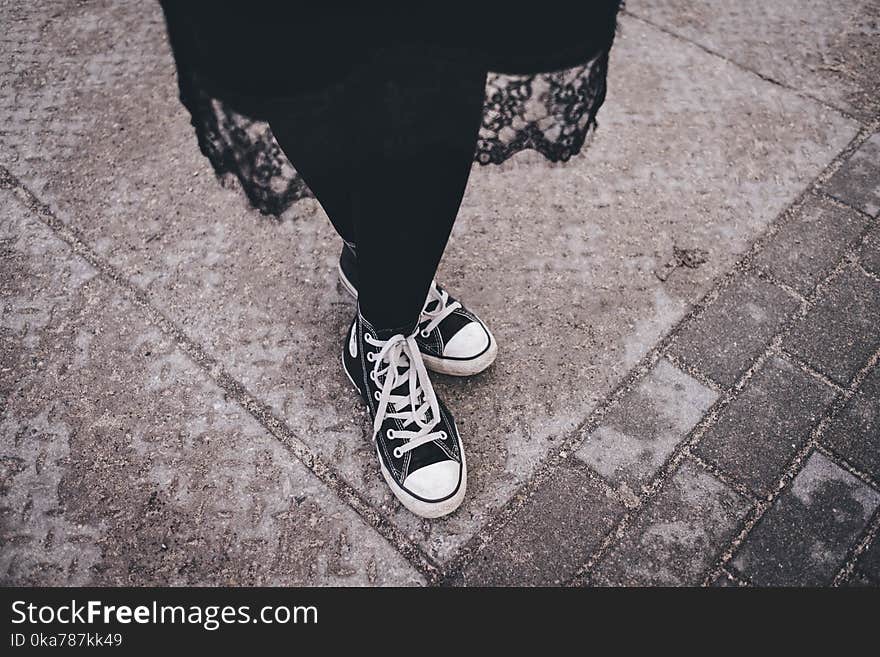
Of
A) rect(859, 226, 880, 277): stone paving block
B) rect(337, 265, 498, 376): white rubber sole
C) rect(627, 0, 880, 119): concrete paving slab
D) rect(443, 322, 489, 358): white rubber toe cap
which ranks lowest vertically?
rect(337, 265, 498, 376): white rubber sole

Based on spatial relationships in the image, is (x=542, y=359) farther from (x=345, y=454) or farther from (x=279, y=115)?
(x=279, y=115)

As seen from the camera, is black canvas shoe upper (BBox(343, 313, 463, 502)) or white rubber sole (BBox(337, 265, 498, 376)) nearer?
black canvas shoe upper (BBox(343, 313, 463, 502))

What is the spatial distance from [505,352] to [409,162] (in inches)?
32.5

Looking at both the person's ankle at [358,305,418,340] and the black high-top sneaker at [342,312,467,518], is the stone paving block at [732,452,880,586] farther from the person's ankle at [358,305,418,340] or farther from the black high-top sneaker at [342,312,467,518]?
→ the person's ankle at [358,305,418,340]

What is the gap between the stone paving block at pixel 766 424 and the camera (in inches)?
65.1

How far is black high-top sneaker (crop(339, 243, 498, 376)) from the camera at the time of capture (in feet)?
5.70

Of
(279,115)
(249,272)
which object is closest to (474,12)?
(279,115)

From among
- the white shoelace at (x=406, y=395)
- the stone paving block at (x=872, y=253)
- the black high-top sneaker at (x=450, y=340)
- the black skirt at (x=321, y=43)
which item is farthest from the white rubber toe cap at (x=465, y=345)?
the stone paving block at (x=872, y=253)

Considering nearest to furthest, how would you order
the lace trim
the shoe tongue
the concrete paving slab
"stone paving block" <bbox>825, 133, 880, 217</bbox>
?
the lace trim → the shoe tongue → "stone paving block" <bbox>825, 133, 880, 217</bbox> → the concrete paving slab

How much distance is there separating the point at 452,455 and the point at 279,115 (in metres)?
0.92

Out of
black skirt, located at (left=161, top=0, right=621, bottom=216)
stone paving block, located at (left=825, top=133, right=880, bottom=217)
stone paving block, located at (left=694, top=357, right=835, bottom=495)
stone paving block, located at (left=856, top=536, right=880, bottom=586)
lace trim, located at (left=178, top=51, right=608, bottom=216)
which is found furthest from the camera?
stone paving block, located at (left=825, top=133, right=880, bottom=217)

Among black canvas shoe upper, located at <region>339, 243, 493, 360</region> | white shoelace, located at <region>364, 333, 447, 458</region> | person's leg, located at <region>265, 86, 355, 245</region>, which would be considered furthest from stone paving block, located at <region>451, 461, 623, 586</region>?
person's leg, located at <region>265, 86, 355, 245</region>

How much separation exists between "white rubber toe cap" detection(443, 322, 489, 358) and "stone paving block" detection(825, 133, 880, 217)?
140 centimetres

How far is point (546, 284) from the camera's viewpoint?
1.98 m
